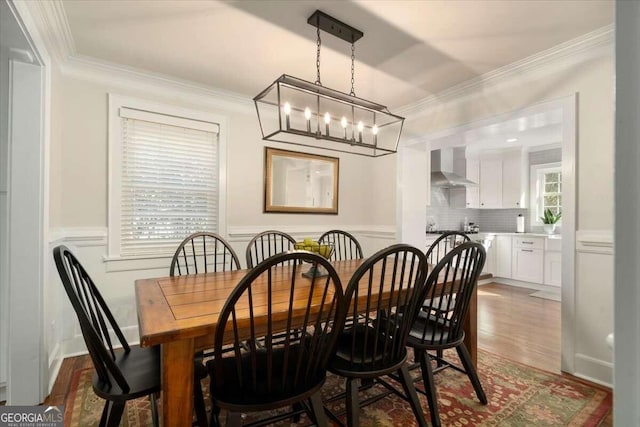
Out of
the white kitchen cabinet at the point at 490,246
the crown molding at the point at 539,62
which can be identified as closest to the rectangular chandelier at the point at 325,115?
the crown molding at the point at 539,62

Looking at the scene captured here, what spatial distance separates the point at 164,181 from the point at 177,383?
224cm

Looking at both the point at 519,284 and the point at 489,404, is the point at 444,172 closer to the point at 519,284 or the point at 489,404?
the point at 519,284

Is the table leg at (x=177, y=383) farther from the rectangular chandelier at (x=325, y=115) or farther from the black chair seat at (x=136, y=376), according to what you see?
the rectangular chandelier at (x=325, y=115)

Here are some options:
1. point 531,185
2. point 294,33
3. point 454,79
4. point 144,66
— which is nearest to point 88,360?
point 144,66

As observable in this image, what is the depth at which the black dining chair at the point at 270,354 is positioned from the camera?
1.21m

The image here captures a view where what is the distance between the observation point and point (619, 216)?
0.36 metres

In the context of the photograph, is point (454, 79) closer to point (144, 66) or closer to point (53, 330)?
point (144, 66)

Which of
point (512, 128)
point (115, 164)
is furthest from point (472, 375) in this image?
point (115, 164)

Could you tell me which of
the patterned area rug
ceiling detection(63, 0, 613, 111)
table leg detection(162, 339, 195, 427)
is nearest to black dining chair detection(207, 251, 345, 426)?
table leg detection(162, 339, 195, 427)

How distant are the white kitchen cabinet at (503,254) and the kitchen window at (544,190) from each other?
30.9 inches

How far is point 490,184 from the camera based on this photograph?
5930 mm

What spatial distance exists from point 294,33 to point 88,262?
2467mm

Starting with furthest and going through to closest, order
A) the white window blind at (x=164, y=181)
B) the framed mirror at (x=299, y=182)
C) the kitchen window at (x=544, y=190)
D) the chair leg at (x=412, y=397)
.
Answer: the kitchen window at (x=544, y=190), the framed mirror at (x=299, y=182), the white window blind at (x=164, y=181), the chair leg at (x=412, y=397)

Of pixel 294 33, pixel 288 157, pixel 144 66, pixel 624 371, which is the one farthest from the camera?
pixel 288 157
